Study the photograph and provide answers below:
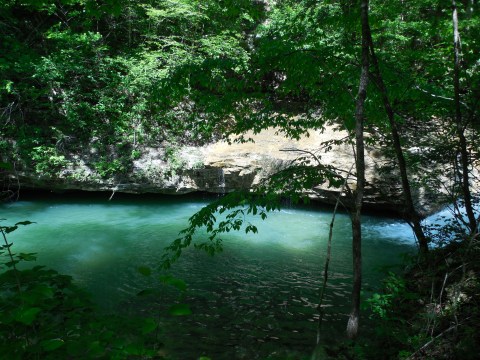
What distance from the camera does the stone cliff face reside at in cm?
1002

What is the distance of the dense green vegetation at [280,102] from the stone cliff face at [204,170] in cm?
40

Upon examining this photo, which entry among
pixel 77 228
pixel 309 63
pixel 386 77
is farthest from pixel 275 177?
pixel 77 228

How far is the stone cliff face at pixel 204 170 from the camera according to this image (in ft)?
32.9

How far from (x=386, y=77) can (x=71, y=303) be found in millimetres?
3818

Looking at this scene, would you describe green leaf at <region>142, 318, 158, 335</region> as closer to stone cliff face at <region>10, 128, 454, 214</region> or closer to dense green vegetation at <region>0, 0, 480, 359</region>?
dense green vegetation at <region>0, 0, 480, 359</region>

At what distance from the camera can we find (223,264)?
6637 mm

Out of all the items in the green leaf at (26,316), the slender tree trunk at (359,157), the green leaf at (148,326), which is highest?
the slender tree trunk at (359,157)

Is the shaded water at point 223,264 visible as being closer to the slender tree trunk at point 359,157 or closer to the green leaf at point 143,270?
the slender tree trunk at point 359,157

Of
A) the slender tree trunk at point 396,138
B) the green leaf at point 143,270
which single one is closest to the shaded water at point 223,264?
the slender tree trunk at point 396,138

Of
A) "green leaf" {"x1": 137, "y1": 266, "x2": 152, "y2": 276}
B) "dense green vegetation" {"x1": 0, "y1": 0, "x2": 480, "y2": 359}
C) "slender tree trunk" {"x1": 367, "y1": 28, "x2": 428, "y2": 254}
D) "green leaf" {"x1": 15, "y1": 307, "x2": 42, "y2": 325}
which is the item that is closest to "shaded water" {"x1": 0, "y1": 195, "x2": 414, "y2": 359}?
"slender tree trunk" {"x1": 367, "y1": 28, "x2": 428, "y2": 254}

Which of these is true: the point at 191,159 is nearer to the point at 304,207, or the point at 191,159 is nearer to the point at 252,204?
the point at 304,207

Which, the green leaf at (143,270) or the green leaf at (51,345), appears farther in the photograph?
the green leaf at (143,270)

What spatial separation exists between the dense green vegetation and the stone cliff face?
40cm

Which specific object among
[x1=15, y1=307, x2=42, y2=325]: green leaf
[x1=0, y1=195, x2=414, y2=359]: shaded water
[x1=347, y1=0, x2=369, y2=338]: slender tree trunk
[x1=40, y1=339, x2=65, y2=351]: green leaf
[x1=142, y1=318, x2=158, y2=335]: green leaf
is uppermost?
[x1=347, y1=0, x2=369, y2=338]: slender tree trunk
